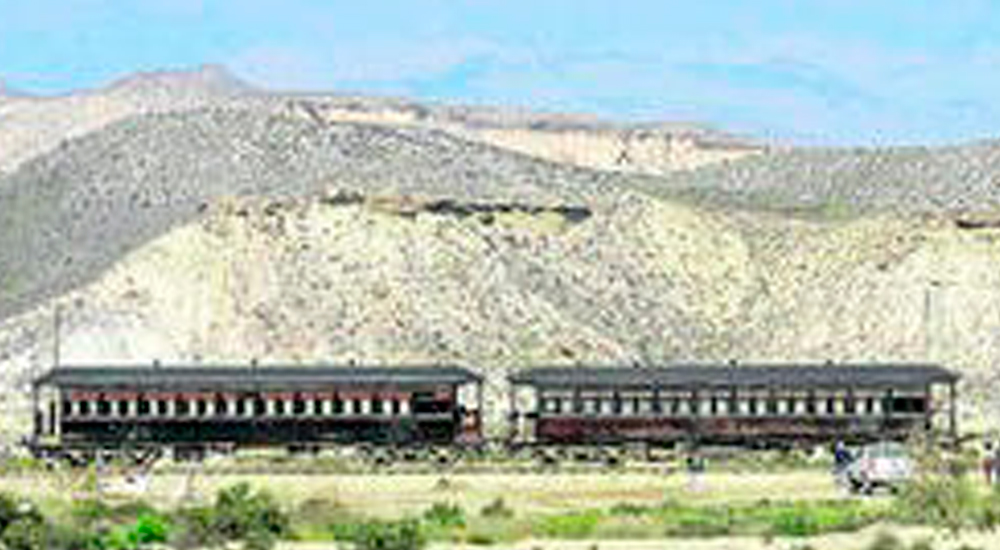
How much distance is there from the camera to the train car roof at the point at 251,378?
255ft

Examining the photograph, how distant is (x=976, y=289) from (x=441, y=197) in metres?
A: 25.4

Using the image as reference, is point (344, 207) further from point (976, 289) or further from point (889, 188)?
point (889, 188)

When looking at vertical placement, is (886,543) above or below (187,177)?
below

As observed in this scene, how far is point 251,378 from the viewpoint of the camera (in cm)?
7825

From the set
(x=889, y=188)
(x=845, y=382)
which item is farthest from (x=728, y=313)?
(x=845, y=382)

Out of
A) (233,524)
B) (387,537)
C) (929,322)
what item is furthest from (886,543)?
(929,322)

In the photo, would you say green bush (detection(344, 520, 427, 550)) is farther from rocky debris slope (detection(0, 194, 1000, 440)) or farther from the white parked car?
rocky debris slope (detection(0, 194, 1000, 440))

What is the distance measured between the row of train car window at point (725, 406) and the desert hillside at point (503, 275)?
651 inches

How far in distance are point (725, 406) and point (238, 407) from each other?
14007 mm

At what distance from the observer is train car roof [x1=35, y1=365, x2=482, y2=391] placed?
255 ft

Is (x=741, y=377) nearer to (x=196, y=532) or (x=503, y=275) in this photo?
(x=196, y=532)

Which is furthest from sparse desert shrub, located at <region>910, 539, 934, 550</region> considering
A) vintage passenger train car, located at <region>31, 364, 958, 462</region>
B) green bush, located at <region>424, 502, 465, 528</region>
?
vintage passenger train car, located at <region>31, 364, 958, 462</region>

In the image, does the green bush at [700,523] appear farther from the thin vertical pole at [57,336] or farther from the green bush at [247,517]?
the thin vertical pole at [57,336]

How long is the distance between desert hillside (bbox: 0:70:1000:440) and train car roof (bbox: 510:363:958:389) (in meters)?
15.5
